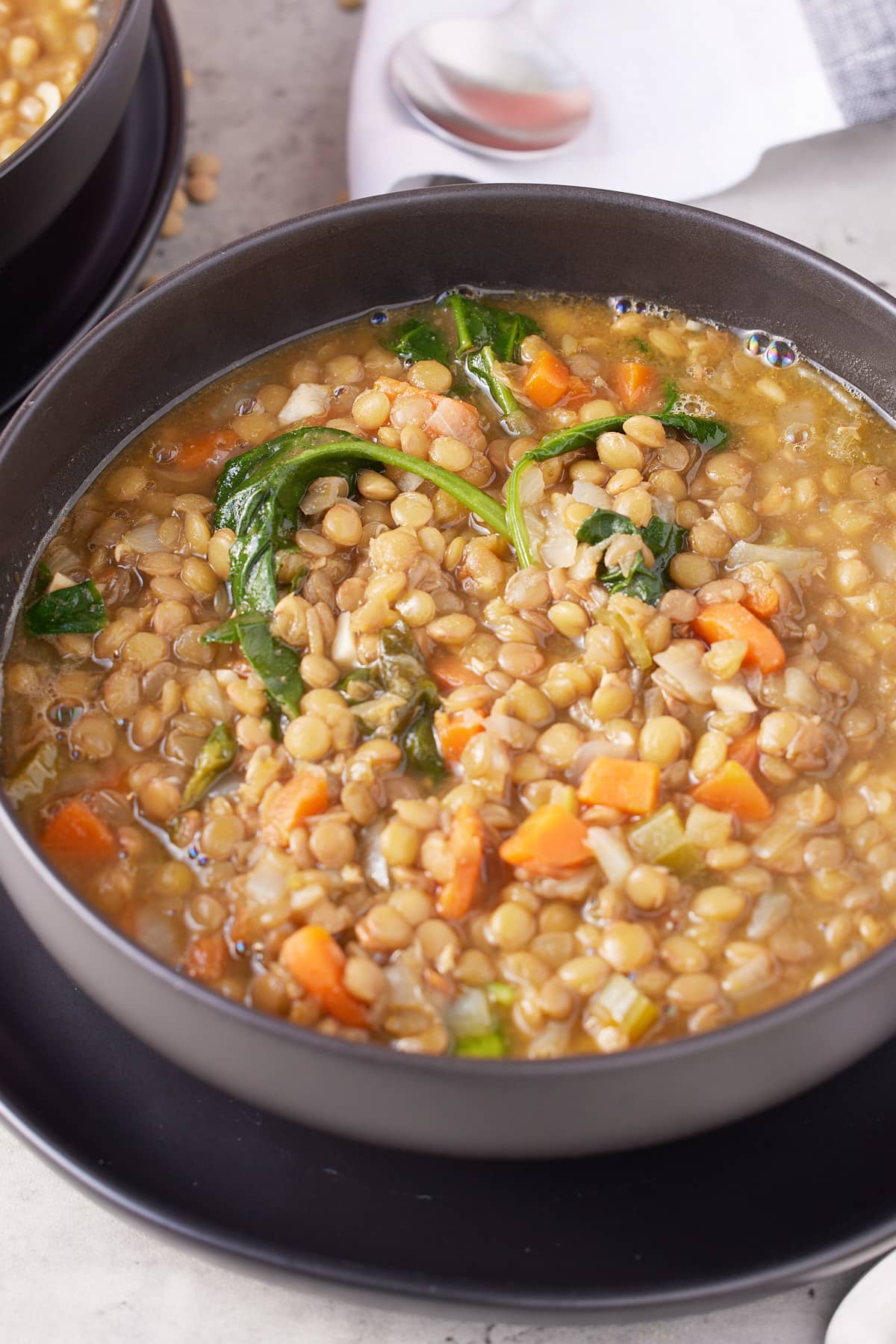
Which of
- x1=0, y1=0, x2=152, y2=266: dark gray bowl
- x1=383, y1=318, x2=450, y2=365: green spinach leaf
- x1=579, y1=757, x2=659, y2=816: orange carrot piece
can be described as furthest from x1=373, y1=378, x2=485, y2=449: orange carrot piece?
x1=0, y1=0, x2=152, y2=266: dark gray bowl

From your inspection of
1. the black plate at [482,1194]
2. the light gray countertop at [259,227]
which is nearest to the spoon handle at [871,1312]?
Result: the light gray countertop at [259,227]

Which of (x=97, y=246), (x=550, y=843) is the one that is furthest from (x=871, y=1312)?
(x=97, y=246)

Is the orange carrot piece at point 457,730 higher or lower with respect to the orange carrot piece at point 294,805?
lower

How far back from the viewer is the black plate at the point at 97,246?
4691 millimetres

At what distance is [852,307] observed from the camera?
4.04 metres

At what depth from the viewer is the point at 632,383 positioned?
421 cm

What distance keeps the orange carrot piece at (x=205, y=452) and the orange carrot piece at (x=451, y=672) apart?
91cm

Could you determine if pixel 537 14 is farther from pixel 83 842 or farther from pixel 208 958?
pixel 208 958

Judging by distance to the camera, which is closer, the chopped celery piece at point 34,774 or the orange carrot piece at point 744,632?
the chopped celery piece at point 34,774

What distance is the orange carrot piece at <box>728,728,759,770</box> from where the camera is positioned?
3.52 m

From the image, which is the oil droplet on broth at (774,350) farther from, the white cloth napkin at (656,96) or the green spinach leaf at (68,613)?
the green spinach leaf at (68,613)

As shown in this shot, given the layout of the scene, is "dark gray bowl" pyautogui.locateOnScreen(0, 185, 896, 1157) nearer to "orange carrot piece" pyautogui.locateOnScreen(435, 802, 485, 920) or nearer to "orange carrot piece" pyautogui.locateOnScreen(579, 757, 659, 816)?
"orange carrot piece" pyautogui.locateOnScreen(435, 802, 485, 920)

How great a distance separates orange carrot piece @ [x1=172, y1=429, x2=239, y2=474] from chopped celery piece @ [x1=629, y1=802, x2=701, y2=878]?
5.29 feet

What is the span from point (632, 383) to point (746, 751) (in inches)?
48.6
